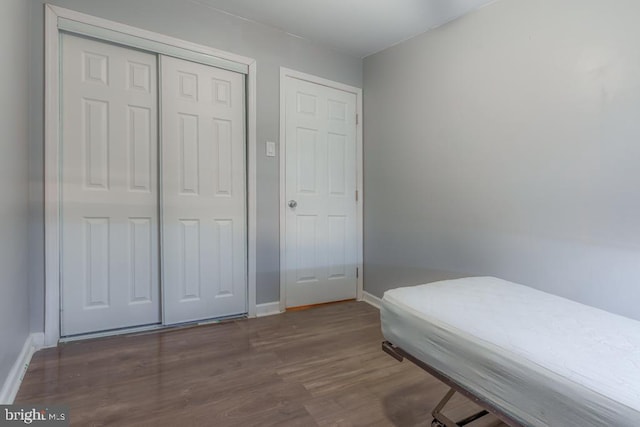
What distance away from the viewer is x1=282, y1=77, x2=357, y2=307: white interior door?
277 cm

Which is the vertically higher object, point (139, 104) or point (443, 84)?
point (443, 84)

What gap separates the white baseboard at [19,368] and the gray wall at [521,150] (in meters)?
2.52

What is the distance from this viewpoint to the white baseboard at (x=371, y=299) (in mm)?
2958

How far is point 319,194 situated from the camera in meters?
2.91

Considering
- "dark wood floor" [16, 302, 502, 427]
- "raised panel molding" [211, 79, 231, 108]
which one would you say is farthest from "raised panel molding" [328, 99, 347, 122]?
"dark wood floor" [16, 302, 502, 427]

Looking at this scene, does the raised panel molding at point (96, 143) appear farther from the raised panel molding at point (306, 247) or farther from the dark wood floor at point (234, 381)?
the raised panel molding at point (306, 247)

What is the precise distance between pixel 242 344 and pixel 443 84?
95.2 inches

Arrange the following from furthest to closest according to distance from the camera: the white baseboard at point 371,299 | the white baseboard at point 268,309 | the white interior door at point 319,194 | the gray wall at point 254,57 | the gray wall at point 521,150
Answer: the white baseboard at point 371,299 → the white interior door at point 319,194 → the white baseboard at point 268,309 → the gray wall at point 254,57 → the gray wall at point 521,150

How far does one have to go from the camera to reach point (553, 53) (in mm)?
1749

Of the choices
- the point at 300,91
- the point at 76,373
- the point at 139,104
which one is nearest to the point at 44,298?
the point at 76,373

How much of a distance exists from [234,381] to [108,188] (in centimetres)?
153

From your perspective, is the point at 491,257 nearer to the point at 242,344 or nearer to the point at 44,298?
the point at 242,344

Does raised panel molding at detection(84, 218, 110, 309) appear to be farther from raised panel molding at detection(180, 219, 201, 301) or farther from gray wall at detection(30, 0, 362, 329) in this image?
raised panel molding at detection(180, 219, 201, 301)

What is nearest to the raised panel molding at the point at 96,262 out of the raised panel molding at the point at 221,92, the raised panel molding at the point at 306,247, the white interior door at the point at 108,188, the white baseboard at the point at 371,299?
the white interior door at the point at 108,188
